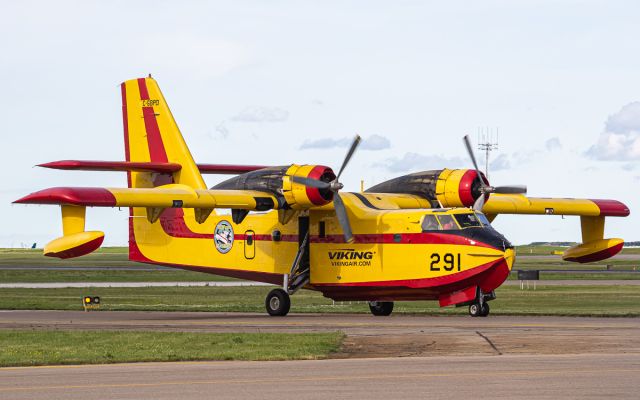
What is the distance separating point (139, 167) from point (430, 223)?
36.2ft

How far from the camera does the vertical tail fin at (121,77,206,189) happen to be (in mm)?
38844

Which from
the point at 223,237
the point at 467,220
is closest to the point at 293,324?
the point at 467,220

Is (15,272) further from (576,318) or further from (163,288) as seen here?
(576,318)

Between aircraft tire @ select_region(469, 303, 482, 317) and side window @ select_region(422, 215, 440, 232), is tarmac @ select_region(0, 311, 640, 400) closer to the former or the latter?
aircraft tire @ select_region(469, 303, 482, 317)

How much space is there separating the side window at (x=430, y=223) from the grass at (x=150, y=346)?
7.83 metres

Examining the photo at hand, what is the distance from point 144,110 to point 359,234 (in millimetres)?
11136

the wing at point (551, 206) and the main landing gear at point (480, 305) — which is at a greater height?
the wing at point (551, 206)

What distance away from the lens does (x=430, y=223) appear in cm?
3319

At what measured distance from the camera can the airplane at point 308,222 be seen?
3234 centimetres

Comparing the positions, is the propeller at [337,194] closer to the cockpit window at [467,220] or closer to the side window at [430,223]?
the side window at [430,223]

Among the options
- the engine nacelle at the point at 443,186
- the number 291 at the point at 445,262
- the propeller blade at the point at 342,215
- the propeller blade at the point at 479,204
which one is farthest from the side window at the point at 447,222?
the propeller blade at the point at 342,215

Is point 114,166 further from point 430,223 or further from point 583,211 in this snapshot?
point 583,211

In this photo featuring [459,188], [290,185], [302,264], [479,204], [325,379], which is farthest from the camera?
[302,264]

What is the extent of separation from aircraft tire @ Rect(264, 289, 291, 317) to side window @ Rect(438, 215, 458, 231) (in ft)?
20.8
